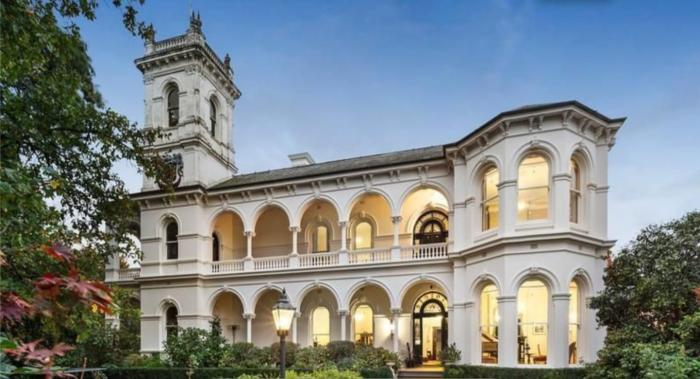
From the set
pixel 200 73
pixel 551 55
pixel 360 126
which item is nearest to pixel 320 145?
pixel 360 126

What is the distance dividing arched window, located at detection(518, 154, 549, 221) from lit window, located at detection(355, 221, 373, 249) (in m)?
8.58

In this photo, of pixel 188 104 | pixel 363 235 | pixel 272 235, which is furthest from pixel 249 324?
pixel 188 104

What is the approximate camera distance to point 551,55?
7840 mm

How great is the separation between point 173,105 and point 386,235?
46.4 ft

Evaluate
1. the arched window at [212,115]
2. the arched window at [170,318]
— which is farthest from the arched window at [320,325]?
the arched window at [212,115]

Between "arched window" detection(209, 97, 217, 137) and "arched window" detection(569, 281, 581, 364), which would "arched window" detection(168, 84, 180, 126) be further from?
"arched window" detection(569, 281, 581, 364)

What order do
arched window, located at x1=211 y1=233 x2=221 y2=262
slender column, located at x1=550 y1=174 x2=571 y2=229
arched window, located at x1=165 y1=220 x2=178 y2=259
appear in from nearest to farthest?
slender column, located at x1=550 y1=174 x2=571 y2=229 → arched window, located at x1=165 y1=220 x2=178 y2=259 → arched window, located at x1=211 y1=233 x2=221 y2=262

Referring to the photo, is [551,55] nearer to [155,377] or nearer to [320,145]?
[155,377]

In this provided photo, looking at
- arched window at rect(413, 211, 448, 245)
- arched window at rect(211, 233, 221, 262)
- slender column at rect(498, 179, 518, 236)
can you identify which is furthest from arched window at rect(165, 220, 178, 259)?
slender column at rect(498, 179, 518, 236)

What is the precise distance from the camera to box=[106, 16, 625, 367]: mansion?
55.7 ft

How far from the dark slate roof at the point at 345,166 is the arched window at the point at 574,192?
204 inches

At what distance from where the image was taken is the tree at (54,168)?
2.80 meters

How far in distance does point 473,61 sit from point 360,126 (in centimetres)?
10183

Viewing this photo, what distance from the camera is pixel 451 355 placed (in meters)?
18.2
